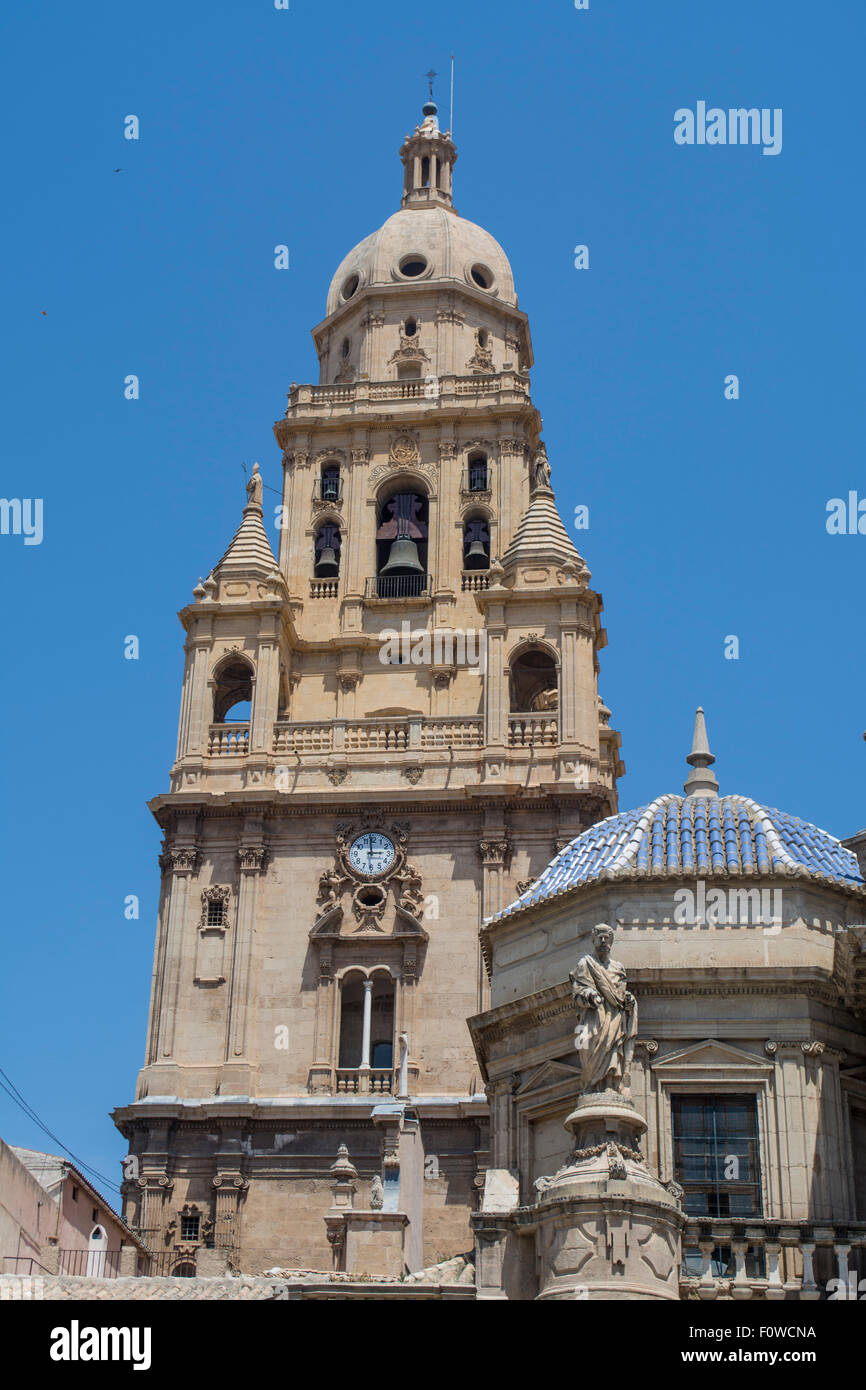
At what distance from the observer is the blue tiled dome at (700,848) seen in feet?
122

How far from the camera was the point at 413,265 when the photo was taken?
7775cm

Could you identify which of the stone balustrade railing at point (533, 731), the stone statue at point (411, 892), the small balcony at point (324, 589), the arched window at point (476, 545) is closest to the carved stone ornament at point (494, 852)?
the stone statue at point (411, 892)

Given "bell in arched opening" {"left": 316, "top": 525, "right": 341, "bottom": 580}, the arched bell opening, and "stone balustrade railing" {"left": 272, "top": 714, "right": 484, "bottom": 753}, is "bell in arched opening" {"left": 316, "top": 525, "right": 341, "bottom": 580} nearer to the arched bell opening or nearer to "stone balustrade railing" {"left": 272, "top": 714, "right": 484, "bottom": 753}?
the arched bell opening

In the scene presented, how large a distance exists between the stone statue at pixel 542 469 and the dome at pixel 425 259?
854cm

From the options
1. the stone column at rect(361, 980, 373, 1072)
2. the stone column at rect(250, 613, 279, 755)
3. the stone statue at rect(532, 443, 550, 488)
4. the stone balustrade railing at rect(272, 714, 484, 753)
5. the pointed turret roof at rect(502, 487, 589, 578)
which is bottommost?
the stone column at rect(361, 980, 373, 1072)

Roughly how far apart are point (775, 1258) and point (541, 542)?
36300 mm

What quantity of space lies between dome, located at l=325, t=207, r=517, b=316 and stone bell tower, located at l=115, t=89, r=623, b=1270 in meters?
1.91

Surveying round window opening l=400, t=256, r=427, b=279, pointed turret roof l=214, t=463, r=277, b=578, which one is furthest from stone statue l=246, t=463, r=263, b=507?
round window opening l=400, t=256, r=427, b=279

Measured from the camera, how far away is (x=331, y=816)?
61.4 m

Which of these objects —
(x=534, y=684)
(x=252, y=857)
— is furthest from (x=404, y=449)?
(x=252, y=857)

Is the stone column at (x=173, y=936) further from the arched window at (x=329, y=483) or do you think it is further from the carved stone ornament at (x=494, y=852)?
the arched window at (x=329, y=483)

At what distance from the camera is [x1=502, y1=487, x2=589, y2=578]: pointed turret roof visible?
213ft

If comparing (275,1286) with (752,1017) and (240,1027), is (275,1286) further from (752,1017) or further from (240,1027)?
(240,1027)
